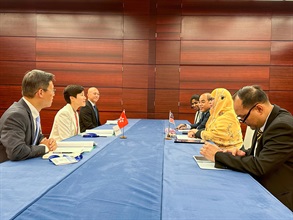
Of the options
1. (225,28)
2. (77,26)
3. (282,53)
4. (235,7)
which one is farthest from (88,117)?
(282,53)

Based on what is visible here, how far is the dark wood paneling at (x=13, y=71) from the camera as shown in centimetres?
664

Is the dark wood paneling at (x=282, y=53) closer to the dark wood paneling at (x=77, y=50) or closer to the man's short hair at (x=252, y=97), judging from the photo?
the dark wood paneling at (x=77, y=50)

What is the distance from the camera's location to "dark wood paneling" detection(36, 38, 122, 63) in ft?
21.6

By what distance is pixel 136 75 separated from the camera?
6.54 m

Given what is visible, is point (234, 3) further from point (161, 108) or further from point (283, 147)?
point (283, 147)

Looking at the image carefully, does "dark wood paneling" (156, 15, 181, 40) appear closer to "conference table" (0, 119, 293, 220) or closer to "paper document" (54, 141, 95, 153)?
"paper document" (54, 141, 95, 153)

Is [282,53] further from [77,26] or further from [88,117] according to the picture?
[77,26]

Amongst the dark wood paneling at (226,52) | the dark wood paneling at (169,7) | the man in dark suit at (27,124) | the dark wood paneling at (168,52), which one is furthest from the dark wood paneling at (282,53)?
the man in dark suit at (27,124)

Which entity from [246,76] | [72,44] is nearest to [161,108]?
[246,76]

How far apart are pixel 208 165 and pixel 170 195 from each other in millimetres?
Result: 627

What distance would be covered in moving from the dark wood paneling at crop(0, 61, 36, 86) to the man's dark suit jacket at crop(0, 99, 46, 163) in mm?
5053

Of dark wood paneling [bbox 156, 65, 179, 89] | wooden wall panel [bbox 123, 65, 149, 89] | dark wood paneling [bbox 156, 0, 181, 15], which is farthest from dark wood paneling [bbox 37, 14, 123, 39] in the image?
dark wood paneling [bbox 156, 65, 179, 89]

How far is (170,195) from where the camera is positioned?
1281mm

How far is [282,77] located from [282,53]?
0.55m
